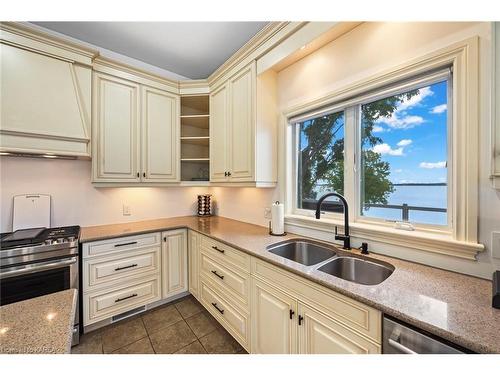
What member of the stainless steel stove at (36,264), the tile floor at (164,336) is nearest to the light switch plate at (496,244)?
the tile floor at (164,336)

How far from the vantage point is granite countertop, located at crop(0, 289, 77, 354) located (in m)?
0.58

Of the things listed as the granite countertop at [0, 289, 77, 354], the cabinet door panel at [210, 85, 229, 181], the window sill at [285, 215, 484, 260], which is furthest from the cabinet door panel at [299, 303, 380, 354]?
the cabinet door panel at [210, 85, 229, 181]

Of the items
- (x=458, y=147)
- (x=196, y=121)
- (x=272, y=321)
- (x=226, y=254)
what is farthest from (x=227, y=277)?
(x=196, y=121)

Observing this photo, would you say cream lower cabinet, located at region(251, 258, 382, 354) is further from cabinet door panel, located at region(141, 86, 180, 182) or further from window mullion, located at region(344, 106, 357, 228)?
cabinet door panel, located at region(141, 86, 180, 182)

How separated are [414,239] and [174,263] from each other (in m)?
2.13

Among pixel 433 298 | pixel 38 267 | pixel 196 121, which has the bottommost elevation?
pixel 38 267

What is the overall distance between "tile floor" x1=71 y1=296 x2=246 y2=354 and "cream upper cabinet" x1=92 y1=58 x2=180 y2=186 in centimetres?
137

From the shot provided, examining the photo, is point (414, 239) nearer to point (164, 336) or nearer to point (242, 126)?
point (242, 126)

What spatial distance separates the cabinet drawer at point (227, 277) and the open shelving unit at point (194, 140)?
3.41 ft

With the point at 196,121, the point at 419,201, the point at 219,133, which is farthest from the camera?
the point at 196,121

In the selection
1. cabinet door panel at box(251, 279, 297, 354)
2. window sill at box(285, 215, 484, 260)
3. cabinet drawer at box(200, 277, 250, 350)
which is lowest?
cabinet drawer at box(200, 277, 250, 350)

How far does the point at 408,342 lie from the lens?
0.75 m

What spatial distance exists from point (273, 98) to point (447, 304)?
1.90m

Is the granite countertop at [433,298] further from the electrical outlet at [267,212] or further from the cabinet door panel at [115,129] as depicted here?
the cabinet door panel at [115,129]
